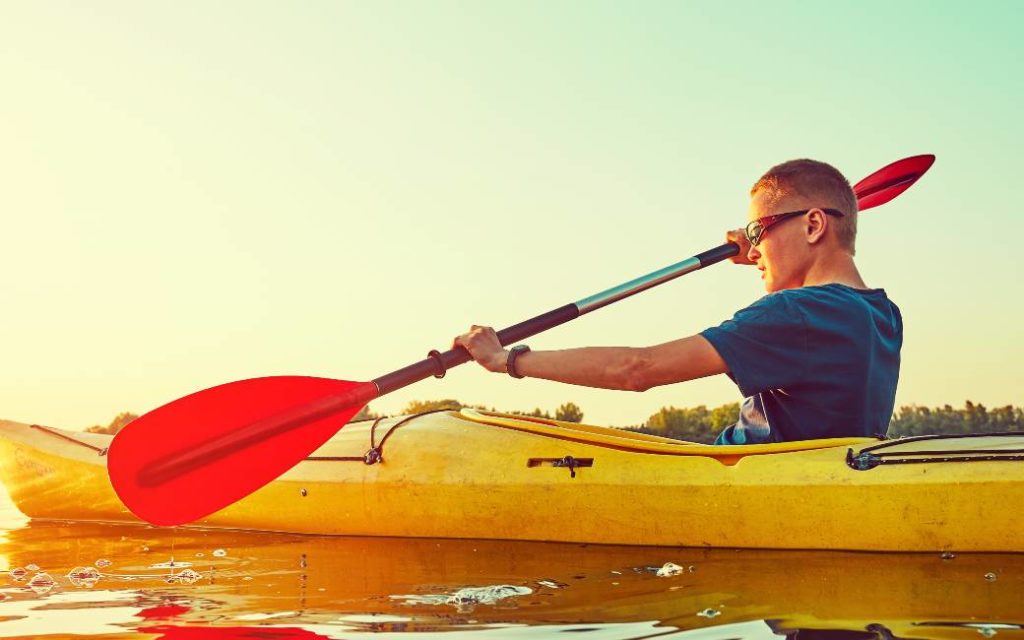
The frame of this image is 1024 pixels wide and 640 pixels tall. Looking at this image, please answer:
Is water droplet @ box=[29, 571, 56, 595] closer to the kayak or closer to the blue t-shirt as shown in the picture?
the kayak

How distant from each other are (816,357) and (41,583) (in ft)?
8.22

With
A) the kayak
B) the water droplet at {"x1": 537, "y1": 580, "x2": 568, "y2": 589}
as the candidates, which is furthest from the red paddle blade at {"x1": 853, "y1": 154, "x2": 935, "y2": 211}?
the water droplet at {"x1": 537, "y1": 580, "x2": 568, "y2": 589}

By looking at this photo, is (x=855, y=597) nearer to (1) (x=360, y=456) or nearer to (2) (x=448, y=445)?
(2) (x=448, y=445)

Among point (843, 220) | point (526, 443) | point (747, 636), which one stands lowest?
point (747, 636)

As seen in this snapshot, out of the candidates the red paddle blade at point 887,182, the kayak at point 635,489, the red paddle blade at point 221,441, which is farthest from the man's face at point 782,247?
the red paddle blade at point 887,182

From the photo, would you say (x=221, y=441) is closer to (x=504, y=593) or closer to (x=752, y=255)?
(x=504, y=593)

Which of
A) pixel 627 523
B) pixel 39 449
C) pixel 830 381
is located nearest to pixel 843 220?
pixel 830 381

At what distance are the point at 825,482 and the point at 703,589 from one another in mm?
881

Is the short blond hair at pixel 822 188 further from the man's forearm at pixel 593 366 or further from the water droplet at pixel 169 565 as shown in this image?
the water droplet at pixel 169 565

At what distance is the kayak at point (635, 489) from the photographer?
11.2 ft

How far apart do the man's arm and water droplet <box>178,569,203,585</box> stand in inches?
48.8

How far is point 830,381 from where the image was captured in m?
3.44

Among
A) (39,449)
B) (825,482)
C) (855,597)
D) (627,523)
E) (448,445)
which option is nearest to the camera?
(855,597)

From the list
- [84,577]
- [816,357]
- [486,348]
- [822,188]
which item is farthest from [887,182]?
[84,577]
